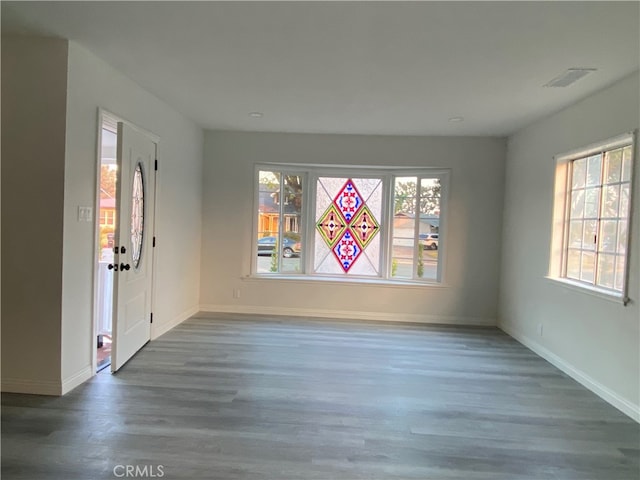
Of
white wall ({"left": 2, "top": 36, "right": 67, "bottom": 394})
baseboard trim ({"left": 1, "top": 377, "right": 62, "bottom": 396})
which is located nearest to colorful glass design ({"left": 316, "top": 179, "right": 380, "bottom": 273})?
white wall ({"left": 2, "top": 36, "right": 67, "bottom": 394})

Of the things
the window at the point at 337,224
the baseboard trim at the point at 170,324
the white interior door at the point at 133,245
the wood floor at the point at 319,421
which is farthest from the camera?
the window at the point at 337,224

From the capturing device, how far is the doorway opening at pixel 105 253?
11.1 ft

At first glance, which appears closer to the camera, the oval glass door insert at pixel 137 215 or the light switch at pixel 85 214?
the light switch at pixel 85 214

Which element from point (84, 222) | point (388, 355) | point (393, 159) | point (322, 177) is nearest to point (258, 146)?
point (322, 177)

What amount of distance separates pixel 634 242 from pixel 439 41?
79.3 inches

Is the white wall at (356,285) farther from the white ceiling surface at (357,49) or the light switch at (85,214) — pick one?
the light switch at (85,214)

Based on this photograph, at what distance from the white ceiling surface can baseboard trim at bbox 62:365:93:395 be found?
2.41 metres

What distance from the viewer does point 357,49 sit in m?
2.77

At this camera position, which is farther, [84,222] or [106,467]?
[84,222]

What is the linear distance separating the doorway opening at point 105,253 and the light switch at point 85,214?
118 mm

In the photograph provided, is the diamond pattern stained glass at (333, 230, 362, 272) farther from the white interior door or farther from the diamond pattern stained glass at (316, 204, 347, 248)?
the white interior door

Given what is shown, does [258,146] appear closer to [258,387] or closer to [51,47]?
[51,47]

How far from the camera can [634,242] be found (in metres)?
2.95

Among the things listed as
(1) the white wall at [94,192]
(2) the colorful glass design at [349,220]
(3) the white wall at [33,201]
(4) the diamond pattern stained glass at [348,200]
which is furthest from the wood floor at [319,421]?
(4) the diamond pattern stained glass at [348,200]
